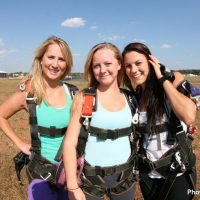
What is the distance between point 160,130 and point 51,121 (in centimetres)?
133

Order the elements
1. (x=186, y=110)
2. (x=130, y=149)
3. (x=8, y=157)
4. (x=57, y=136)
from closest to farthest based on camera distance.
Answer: (x=186, y=110) < (x=130, y=149) < (x=57, y=136) < (x=8, y=157)

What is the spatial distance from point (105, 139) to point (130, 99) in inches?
25.1

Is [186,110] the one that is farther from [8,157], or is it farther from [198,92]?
[8,157]

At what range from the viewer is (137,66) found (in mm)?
3543

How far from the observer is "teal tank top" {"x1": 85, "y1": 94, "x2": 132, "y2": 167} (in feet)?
10.4

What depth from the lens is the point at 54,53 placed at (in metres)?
3.83

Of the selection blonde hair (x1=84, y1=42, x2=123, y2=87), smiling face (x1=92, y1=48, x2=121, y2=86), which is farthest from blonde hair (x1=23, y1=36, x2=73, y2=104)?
smiling face (x1=92, y1=48, x2=121, y2=86)

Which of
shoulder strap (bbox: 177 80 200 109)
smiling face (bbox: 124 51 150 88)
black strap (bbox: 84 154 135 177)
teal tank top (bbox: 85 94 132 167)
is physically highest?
smiling face (bbox: 124 51 150 88)

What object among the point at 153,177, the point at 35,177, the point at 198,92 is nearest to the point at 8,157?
the point at 35,177

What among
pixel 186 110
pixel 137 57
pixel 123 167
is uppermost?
pixel 137 57

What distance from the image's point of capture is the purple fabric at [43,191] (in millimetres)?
3664

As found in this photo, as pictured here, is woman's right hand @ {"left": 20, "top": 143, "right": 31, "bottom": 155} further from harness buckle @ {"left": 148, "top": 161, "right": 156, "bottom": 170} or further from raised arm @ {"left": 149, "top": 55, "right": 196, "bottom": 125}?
raised arm @ {"left": 149, "top": 55, "right": 196, "bottom": 125}

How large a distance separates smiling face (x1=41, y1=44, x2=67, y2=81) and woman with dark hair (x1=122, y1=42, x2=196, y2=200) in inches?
33.2

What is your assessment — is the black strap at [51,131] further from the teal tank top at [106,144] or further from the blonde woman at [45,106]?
the teal tank top at [106,144]
